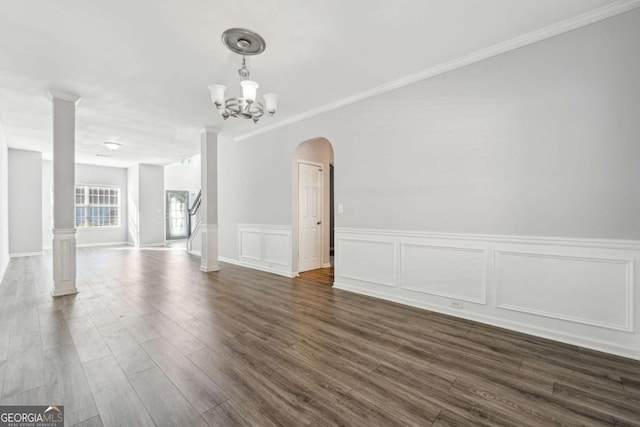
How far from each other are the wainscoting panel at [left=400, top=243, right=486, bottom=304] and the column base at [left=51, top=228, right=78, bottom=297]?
4.81 m

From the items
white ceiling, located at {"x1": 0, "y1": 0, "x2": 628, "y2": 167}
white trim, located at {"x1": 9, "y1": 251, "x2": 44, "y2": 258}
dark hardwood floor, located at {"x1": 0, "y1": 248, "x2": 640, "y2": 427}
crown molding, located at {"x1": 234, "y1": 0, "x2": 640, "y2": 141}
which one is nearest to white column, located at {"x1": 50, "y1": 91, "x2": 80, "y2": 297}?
white ceiling, located at {"x1": 0, "y1": 0, "x2": 628, "y2": 167}

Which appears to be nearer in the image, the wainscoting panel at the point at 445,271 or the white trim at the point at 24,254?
the wainscoting panel at the point at 445,271

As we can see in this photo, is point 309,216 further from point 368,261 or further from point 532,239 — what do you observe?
point 532,239

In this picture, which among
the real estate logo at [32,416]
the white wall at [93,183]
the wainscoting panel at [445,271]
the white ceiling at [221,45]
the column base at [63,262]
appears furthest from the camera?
the white wall at [93,183]

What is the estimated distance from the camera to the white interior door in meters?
5.48

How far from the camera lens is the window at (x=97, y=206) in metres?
9.44

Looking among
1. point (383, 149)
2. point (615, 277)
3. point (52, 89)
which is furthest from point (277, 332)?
point (52, 89)

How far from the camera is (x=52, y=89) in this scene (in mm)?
3807

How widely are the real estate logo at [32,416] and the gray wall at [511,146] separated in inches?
137

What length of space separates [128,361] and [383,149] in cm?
361

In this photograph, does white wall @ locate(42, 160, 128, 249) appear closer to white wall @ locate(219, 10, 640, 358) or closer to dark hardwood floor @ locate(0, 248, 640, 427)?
dark hardwood floor @ locate(0, 248, 640, 427)

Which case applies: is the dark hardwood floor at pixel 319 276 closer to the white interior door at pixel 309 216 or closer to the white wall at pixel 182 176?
the white interior door at pixel 309 216

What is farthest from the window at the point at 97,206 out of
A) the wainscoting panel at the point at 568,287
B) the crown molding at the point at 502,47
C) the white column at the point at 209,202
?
the wainscoting panel at the point at 568,287

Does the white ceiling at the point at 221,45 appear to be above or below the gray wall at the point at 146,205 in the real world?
above
